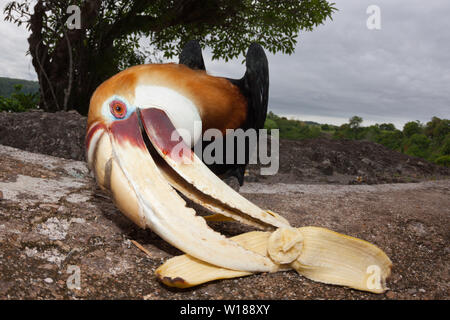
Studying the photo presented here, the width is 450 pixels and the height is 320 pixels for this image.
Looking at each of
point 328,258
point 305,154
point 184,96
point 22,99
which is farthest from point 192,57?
point 22,99

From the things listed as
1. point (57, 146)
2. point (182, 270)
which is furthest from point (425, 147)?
point (182, 270)

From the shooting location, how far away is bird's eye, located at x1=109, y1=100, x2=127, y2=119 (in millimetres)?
1470

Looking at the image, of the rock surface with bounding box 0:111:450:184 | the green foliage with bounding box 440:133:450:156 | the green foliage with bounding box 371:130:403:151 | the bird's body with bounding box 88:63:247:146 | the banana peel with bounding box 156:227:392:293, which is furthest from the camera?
the green foliage with bounding box 371:130:403:151

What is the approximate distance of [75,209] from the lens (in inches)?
71.9

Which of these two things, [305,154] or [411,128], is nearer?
[305,154]

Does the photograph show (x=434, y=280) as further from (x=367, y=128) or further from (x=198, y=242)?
(x=367, y=128)

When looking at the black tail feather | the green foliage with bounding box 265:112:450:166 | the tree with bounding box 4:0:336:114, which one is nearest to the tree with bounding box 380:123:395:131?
the green foliage with bounding box 265:112:450:166

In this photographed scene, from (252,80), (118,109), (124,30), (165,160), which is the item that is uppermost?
(124,30)

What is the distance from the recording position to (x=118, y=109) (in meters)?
1.48

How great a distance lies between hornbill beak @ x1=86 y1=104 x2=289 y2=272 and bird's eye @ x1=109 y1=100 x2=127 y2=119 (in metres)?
0.03

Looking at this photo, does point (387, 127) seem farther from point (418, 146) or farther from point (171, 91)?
point (171, 91)

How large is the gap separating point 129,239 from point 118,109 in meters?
0.62

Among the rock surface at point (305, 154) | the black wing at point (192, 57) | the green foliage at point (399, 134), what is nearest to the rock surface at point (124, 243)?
the black wing at point (192, 57)

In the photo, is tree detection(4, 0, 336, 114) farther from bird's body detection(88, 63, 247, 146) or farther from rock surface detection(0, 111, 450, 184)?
bird's body detection(88, 63, 247, 146)
